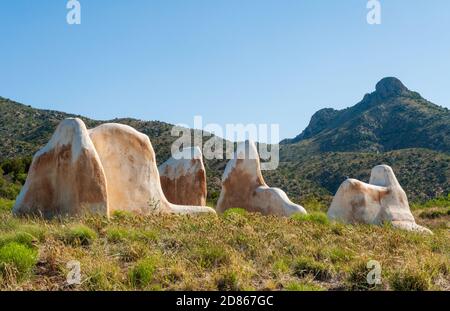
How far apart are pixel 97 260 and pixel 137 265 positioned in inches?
26.9

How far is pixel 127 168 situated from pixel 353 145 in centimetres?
5370

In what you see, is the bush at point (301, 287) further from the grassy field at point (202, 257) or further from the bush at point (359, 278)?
the bush at point (359, 278)

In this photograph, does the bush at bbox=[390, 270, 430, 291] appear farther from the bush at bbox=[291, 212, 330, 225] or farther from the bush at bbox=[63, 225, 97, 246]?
the bush at bbox=[291, 212, 330, 225]

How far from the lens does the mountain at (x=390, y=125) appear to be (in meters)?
59.0

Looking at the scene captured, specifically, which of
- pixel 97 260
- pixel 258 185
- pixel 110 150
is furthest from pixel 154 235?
pixel 258 185

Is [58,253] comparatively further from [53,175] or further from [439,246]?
[439,246]

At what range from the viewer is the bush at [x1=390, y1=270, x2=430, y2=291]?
749cm

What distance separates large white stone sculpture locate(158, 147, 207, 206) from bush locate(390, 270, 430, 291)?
38.2ft

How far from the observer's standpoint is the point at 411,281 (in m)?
7.55

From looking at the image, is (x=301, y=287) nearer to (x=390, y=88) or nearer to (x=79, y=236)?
(x=79, y=236)

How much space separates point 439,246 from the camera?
11.7 meters

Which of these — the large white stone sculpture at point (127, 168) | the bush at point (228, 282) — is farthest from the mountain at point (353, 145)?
the bush at point (228, 282)
